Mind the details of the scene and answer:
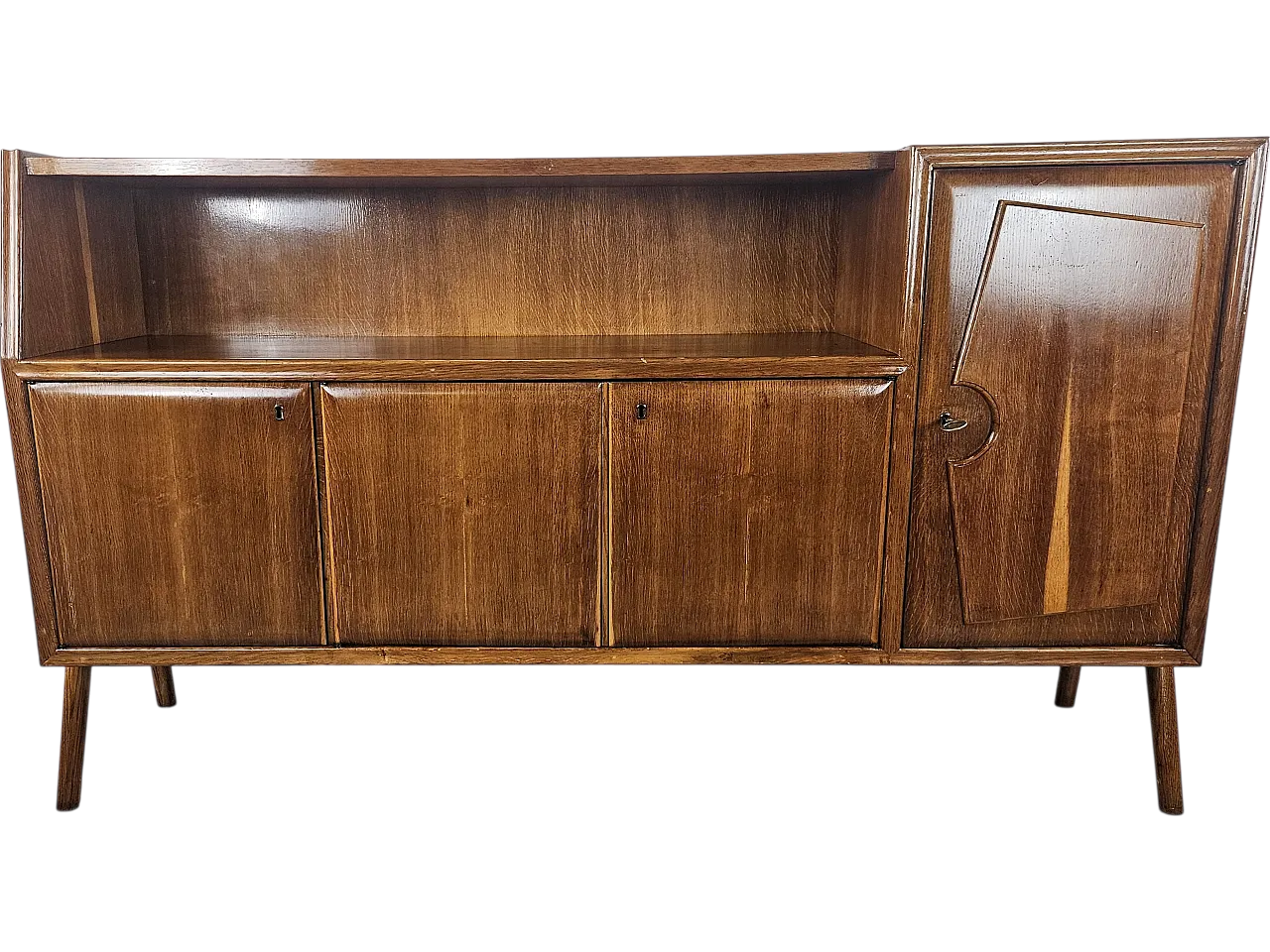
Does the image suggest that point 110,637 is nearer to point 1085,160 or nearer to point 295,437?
point 295,437

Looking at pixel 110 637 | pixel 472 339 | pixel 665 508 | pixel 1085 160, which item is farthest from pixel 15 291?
pixel 1085 160

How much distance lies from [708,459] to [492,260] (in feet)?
2.82

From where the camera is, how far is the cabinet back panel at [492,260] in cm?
279

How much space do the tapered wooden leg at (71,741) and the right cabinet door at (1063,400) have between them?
72.4 inches

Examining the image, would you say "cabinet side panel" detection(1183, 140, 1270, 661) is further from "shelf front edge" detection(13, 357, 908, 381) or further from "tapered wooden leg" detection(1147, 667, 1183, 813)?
"shelf front edge" detection(13, 357, 908, 381)

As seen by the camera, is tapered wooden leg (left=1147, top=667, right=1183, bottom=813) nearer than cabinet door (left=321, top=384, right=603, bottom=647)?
No

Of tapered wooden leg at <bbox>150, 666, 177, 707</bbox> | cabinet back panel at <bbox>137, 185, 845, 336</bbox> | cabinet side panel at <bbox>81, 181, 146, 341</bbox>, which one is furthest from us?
tapered wooden leg at <bbox>150, 666, 177, 707</bbox>

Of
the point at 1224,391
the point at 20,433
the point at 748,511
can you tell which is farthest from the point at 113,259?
the point at 1224,391

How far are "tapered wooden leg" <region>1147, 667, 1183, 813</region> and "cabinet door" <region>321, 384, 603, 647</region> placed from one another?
1.25m

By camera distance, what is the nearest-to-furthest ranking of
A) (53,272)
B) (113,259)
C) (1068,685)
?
1. (53,272)
2. (113,259)
3. (1068,685)

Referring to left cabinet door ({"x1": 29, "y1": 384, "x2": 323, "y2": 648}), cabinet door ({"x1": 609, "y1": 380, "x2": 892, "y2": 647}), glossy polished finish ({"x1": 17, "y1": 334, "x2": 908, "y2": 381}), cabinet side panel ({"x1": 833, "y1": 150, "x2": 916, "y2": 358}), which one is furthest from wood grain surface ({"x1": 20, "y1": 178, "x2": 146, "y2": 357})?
cabinet side panel ({"x1": 833, "y1": 150, "x2": 916, "y2": 358})

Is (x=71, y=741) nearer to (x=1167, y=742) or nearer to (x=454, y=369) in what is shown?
(x=454, y=369)

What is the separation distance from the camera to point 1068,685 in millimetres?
2959

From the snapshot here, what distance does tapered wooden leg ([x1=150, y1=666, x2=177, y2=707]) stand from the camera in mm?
2943
